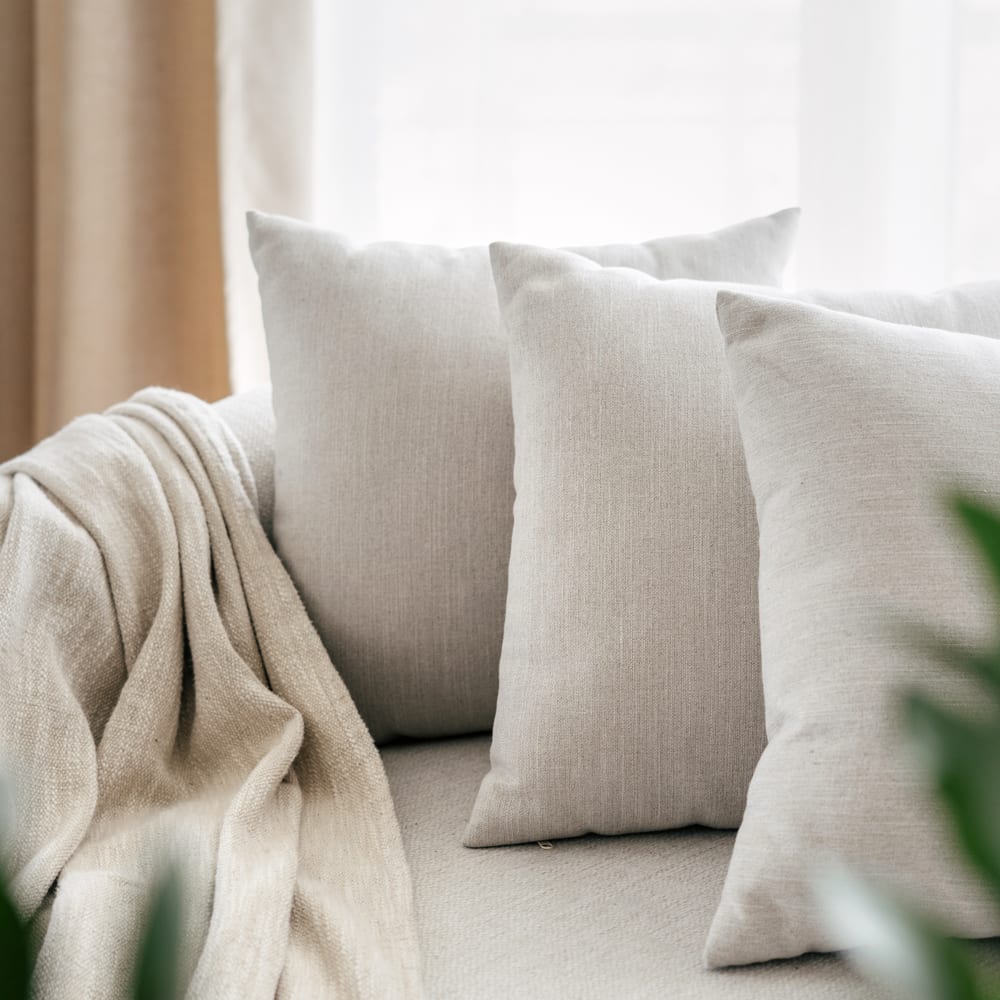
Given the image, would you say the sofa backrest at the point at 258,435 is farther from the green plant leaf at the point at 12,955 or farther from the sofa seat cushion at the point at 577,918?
the green plant leaf at the point at 12,955

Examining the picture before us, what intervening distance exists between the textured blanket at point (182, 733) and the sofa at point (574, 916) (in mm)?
38

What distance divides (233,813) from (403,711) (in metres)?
0.26

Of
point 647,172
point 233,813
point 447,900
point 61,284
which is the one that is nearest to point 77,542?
point 233,813

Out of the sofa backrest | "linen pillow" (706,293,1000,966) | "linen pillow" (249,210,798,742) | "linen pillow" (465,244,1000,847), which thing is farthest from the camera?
the sofa backrest

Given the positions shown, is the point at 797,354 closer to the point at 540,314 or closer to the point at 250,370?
the point at 540,314

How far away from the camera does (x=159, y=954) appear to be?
7.0 inches

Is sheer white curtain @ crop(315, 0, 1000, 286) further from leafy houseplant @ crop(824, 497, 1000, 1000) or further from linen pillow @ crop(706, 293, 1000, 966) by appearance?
leafy houseplant @ crop(824, 497, 1000, 1000)

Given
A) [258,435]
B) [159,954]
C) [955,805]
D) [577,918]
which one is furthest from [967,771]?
[258,435]

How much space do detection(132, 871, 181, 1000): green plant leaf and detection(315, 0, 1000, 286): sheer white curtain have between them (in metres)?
1.70

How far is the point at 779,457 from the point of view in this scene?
0.84 meters

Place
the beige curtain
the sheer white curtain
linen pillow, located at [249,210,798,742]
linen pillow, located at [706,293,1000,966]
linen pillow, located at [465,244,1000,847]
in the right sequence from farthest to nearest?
1. the beige curtain
2. the sheer white curtain
3. linen pillow, located at [249,210,798,742]
4. linen pillow, located at [465,244,1000,847]
5. linen pillow, located at [706,293,1000,966]

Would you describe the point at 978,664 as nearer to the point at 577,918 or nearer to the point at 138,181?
the point at 577,918

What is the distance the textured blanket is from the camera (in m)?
0.77

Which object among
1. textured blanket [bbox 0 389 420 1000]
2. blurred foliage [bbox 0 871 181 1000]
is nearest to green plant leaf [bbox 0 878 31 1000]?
blurred foliage [bbox 0 871 181 1000]
